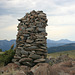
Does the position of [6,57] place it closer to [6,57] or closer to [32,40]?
[6,57]

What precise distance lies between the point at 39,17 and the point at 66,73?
10534mm

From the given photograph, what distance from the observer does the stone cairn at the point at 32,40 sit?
15031mm

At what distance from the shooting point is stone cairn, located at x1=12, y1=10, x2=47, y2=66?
49.3 ft

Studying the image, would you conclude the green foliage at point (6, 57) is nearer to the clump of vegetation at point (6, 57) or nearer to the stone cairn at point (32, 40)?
the clump of vegetation at point (6, 57)

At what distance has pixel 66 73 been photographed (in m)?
6.67

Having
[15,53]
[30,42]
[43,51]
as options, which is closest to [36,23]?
Answer: [30,42]

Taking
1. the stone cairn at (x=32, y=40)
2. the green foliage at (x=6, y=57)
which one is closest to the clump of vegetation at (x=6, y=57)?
the green foliage at (x=6, y=57)

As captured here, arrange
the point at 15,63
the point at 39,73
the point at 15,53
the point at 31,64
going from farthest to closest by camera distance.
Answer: the point at 15,53, the point at 15,63, the point at 31,64, the point at 39,73

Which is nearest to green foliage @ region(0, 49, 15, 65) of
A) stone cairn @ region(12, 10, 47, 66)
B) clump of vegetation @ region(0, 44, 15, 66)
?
clump of vegetation @ region(0, 44, 15, 66)

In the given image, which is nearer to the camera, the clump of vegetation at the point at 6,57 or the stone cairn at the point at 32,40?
the stone cairn at the point at 32,40

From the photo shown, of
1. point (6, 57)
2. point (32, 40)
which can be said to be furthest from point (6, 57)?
point (32, 40)

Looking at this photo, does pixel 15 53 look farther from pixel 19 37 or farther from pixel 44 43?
pixel 44 43

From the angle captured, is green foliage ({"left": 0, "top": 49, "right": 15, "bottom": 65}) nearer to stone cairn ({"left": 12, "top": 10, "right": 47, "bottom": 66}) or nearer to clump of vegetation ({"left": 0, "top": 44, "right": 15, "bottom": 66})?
clump of vegetation ({"left": 0, "top": 44, "right": 15, "bottom": 66})

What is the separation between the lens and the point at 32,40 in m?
15.4
